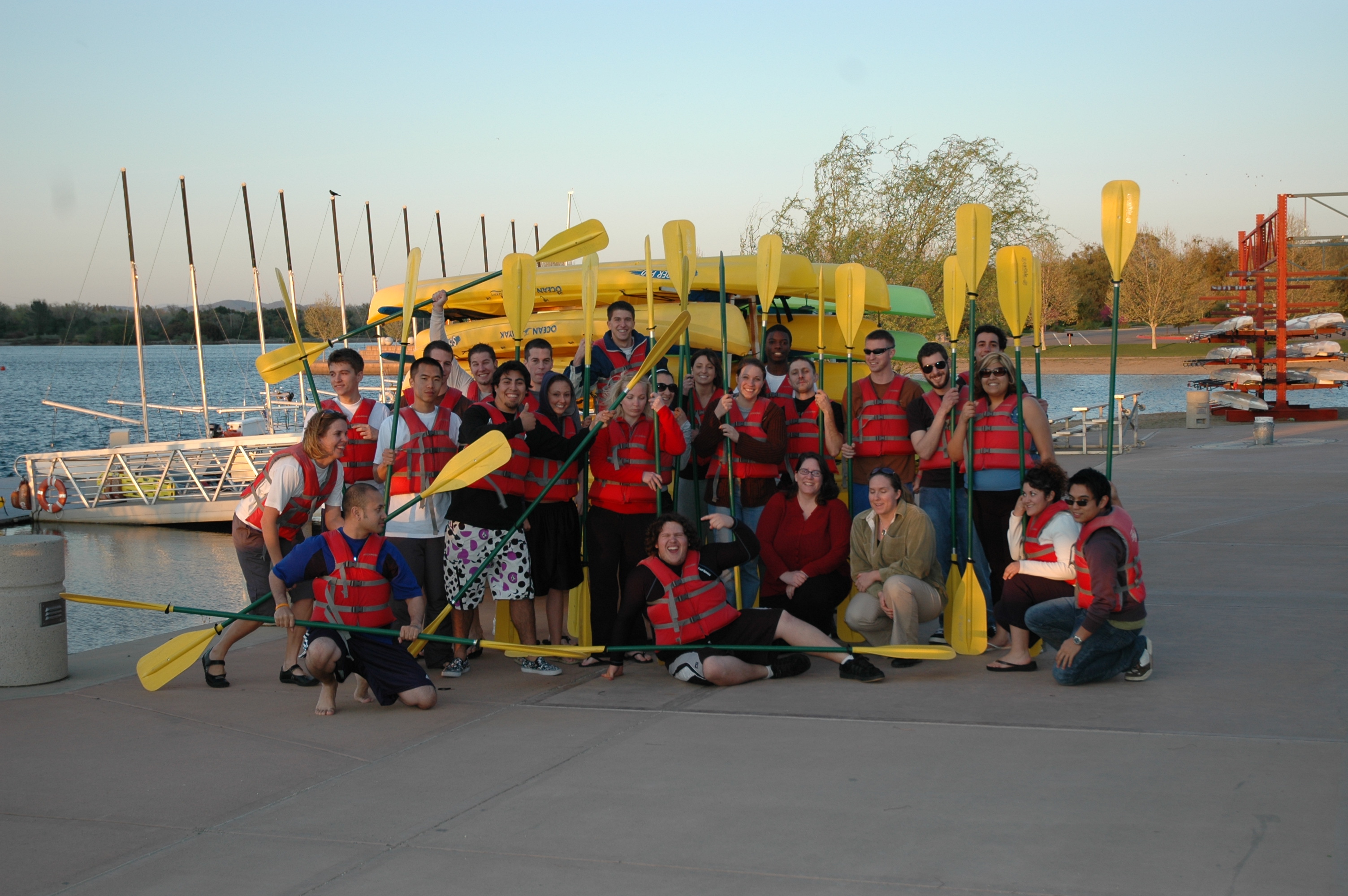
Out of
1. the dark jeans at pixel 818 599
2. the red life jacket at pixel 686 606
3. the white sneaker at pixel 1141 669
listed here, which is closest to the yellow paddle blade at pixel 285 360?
the red life jacket at pixel 686 606

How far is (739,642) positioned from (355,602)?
166 cm

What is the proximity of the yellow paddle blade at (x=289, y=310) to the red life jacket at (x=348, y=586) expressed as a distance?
56.7 inches

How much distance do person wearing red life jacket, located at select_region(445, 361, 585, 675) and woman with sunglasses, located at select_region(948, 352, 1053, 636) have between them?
1936mm

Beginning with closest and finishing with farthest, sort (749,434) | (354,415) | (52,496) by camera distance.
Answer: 1. (354,415)
2. (749,434)
3. (52,496)

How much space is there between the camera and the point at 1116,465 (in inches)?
579

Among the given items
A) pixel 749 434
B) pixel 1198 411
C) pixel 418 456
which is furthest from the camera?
pixel 1198 411

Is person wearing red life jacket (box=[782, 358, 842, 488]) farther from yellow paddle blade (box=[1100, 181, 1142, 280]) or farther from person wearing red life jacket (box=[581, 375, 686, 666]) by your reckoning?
yellow paddle blade (box=[1100, 181, 1142, 280])

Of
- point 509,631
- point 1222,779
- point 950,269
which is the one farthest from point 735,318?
point 1222,779

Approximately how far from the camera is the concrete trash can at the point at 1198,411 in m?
20.2

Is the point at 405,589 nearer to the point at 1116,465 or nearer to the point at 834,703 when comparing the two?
the point at 834,703

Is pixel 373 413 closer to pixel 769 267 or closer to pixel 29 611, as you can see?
pixel 29 611

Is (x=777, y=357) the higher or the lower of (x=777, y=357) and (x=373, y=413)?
the higher

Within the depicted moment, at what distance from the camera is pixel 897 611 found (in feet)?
16.9

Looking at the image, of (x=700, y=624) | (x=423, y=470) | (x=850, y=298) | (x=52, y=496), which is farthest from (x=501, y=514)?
(x=52, y=496)
